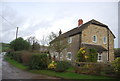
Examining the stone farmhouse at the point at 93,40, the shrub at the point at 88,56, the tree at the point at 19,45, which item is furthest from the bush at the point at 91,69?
the tree at the point at 19,45

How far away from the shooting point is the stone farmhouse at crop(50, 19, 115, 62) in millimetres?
18234

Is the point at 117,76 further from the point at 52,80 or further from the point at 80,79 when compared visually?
the point at 52,80

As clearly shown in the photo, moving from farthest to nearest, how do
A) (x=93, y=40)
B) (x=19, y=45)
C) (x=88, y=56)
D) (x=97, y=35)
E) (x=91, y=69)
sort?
1. (x=19, y=45)
2. (x=97, y=35)
3. (x=93, y=40)
4. (x=88, y=56)
5. (x=91, y=69)

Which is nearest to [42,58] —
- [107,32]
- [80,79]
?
[80,79]

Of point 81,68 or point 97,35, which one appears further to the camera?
point 97,35

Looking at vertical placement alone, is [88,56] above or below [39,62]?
above

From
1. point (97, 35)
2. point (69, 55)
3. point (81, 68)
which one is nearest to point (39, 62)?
point (81, 68)

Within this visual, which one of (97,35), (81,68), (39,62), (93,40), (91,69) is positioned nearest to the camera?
(91,69)

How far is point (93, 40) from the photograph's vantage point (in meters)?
19.6

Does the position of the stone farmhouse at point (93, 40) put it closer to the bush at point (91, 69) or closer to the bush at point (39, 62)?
the bush at point (39, 62)

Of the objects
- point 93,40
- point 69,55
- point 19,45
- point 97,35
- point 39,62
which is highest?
point 97,35

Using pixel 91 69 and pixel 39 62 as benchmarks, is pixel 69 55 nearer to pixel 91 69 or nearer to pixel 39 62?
pixel 39 62

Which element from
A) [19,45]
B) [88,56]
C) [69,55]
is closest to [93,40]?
[69,55]

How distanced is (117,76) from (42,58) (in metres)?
8.40
